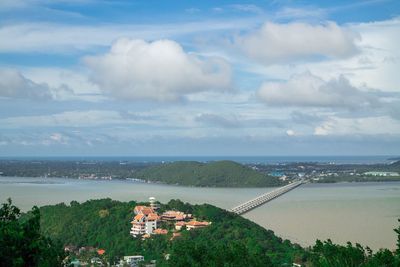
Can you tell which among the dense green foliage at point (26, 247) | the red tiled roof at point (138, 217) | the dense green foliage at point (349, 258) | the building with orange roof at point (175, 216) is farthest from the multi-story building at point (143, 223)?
the dense green foliage at point (26, 247)

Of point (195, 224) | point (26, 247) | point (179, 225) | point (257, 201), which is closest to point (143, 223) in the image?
point (179, 225)

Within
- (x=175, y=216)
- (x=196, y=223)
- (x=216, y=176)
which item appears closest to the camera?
(x=196, y=223)

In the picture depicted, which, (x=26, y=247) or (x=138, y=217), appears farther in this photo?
(x=138, y=217)

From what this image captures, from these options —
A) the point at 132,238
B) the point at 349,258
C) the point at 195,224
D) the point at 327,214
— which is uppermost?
the point at 349,258

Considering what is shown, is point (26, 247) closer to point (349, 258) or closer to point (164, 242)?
point (349, 258)

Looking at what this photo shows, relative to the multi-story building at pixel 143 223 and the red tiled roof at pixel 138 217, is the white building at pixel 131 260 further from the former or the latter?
the red tiled roof at pixel 138 217

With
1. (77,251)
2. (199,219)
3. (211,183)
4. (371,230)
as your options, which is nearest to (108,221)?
(77,251)

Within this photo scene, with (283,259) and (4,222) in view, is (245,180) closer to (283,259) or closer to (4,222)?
(283,259)
